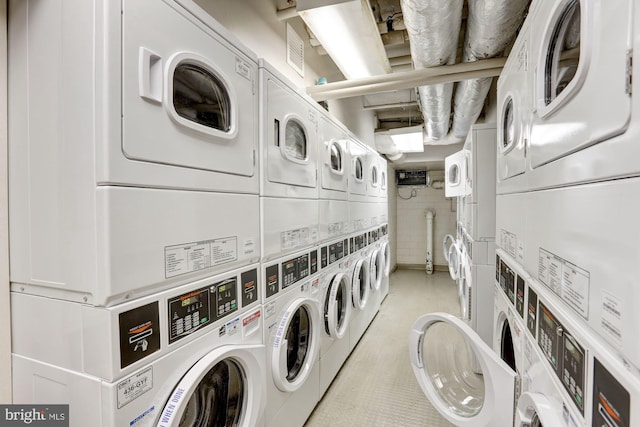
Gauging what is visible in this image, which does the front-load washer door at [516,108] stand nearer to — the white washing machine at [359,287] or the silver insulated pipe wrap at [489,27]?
the silver insulated pipe wrap at [489,27]

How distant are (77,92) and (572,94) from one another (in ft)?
4.02

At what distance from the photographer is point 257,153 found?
4.46 ft

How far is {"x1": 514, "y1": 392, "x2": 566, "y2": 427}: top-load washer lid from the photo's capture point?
76 centimetres

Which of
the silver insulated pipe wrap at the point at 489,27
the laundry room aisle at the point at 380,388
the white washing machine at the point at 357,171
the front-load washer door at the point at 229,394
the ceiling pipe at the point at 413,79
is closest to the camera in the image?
the front-load washer door at the point at 229,394

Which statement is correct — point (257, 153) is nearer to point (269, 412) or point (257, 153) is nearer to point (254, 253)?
point (254, 253)

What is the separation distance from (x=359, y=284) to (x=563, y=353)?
7.55 ft

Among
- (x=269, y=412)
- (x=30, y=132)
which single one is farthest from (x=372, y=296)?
(x=30, y=132)

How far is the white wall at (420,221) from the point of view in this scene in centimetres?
657

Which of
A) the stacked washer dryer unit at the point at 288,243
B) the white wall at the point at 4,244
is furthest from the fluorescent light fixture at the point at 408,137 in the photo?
the white wall at the point at 4,244

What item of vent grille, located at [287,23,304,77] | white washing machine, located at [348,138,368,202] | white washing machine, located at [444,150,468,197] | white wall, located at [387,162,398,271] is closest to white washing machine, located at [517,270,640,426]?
white washing machine, located at [348,138,368,202]

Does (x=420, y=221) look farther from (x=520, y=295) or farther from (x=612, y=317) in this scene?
(x=612, y=317)

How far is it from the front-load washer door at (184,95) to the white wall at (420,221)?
5.93 m

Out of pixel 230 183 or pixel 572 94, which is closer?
pixel 572 94

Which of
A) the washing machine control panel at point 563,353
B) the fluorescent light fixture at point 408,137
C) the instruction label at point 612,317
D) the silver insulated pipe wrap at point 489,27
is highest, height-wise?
the silver insulated pipe wrap at point 489,27
